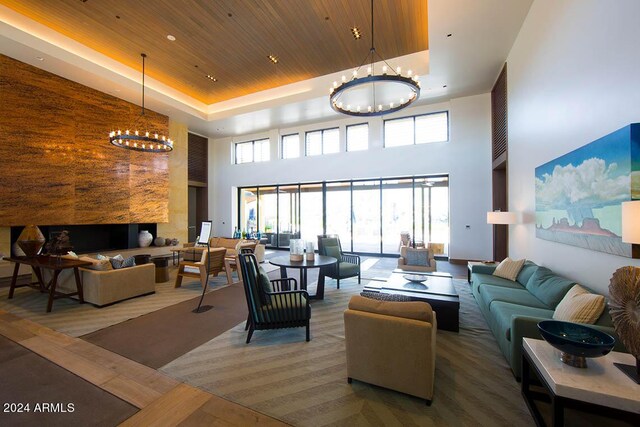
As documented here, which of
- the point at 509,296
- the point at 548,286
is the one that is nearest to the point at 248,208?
the point at 509,296

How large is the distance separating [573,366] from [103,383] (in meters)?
3.79

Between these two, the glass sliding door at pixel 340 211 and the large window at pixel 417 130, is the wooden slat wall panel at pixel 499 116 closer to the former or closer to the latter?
the large window at pixel 417 130

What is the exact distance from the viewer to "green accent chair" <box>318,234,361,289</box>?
5379mm

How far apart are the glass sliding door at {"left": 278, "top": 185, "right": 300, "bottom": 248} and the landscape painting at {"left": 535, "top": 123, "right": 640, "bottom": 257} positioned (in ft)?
27.5

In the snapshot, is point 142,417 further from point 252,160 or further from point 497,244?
point 252,160

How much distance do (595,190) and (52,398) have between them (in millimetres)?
5569

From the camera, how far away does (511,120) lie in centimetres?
554

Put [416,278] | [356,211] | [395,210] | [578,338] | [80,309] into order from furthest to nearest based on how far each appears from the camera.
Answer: [356,211], [395,210], [416,278], [80,309], [578,338]

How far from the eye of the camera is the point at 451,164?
8016 mm

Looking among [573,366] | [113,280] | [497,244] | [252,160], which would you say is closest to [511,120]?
[497,244]

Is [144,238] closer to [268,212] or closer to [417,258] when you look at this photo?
[268,212]

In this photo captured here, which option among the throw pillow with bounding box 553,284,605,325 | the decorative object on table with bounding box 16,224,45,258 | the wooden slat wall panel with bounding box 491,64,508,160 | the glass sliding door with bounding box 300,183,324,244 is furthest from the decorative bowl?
the decorative object on table with bounding box 16,224,45,258

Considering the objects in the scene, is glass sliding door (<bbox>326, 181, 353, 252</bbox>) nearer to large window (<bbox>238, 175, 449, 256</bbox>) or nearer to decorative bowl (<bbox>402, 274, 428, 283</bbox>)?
large window (<bbox>238, 175, 449, 256</bbox>)

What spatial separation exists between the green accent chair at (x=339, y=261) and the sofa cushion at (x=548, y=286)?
2995mm
